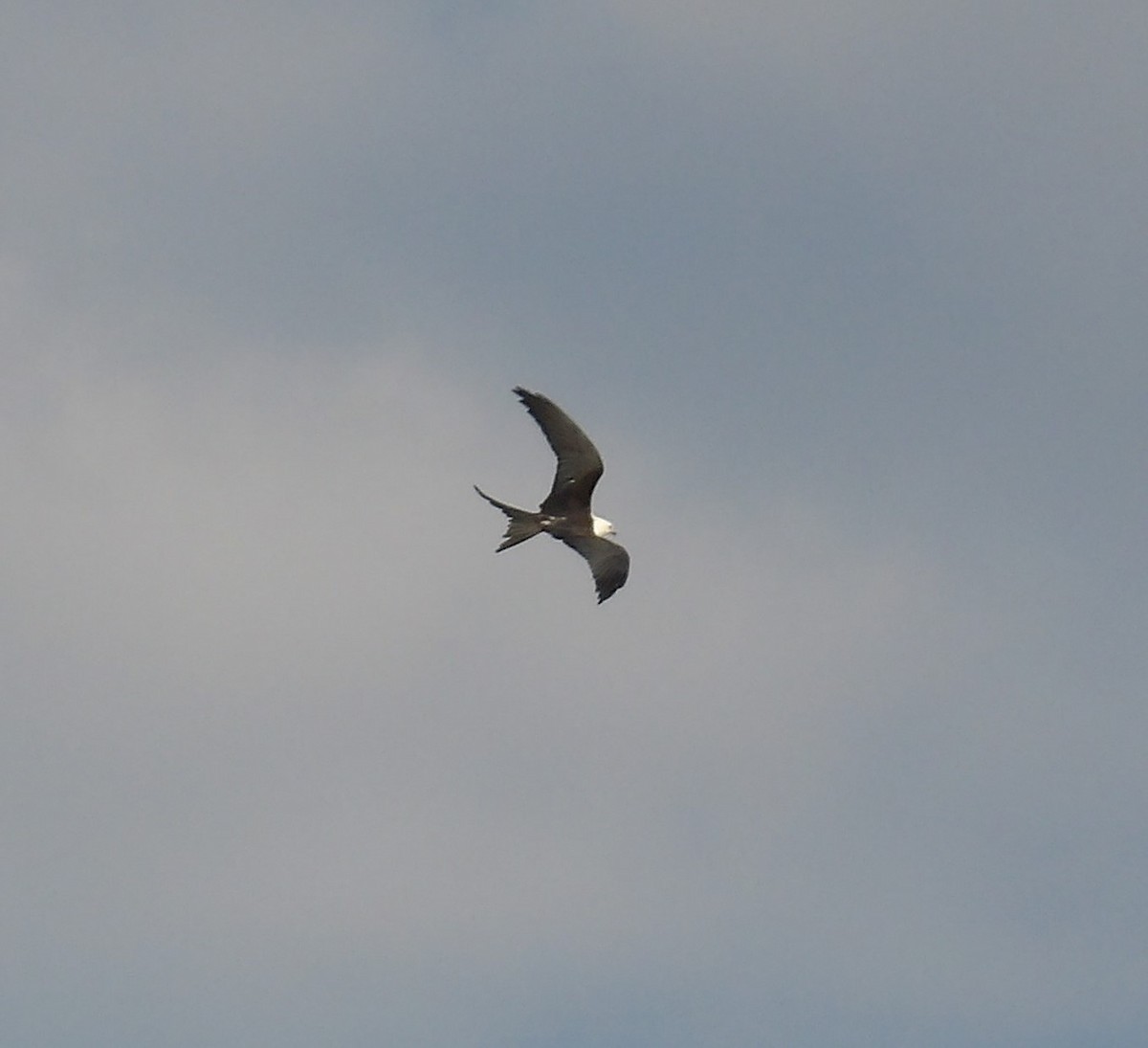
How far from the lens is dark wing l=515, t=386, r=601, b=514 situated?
206 ft

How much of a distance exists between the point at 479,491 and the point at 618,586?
4.40 meters

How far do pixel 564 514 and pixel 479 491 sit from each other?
3.19 meters

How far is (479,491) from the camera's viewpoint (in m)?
62.7

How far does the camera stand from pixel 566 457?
211 feet

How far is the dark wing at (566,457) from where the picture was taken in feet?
206

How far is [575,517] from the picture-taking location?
65.3 m

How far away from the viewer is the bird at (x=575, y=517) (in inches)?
2522

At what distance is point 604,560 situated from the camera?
65312 millimetres

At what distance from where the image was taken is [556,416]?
63.0 meters

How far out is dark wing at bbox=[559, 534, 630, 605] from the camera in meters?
64.9

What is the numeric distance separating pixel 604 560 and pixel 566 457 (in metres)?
2.64

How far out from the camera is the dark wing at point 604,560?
213 ft

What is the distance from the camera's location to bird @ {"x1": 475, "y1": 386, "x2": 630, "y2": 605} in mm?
64062

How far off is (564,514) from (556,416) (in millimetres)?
3132
